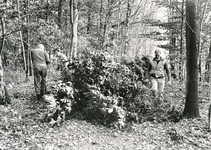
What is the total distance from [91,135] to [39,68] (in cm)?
336

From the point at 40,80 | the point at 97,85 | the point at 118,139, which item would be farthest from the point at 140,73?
the point at 40,80

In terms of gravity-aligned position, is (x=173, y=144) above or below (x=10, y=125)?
below

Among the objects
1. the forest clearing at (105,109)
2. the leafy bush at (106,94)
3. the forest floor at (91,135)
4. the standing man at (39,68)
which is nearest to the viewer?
the forest floor at (91,135)

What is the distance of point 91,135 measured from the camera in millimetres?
4836

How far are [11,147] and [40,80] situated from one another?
3583 mm

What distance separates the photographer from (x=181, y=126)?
545 cm

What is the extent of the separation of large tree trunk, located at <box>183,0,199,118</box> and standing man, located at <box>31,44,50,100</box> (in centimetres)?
477

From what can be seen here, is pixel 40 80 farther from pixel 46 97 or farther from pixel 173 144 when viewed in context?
pixel 173 144

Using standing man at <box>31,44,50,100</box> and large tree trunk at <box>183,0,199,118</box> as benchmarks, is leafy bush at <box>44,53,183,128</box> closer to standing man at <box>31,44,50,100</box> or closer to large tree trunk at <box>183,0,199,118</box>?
large tree trunk at <box>183,0,199,118</box>

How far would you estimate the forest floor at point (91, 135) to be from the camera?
13.7ft

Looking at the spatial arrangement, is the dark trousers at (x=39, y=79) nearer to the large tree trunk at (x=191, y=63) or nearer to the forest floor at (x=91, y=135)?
the forest floor at (x=91, y=135)

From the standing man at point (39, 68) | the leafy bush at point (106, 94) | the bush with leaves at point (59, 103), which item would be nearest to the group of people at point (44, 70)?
the standing man at point (39, 68)

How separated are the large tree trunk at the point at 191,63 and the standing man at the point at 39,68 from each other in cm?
477

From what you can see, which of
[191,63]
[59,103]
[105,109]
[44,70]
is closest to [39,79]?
[44,70]
